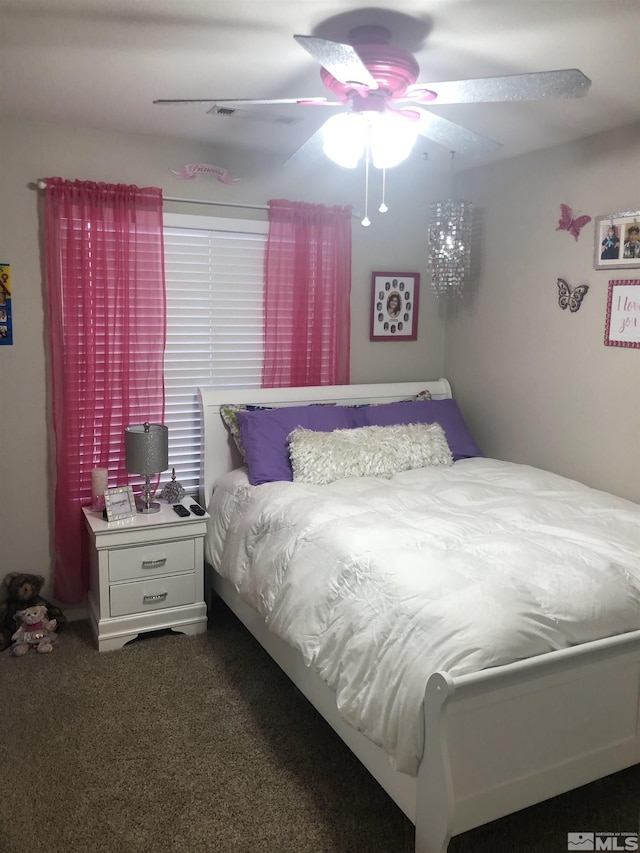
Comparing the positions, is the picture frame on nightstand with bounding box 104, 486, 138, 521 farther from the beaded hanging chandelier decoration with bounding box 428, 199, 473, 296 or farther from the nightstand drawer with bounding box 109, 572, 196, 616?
the beaded hanging chandelier decoration with bounding box 428, 199, 473, 296

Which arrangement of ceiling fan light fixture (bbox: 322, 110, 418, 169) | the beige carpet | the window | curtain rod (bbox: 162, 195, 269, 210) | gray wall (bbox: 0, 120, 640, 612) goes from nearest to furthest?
the beige carpet → ceiling fan light fixture (bbox: 322, 110, 418, 169) → gray wall (bbox: 0, 120, 640, 612) → curtain rod (bbox: 162, 195, 269, 210) → the window

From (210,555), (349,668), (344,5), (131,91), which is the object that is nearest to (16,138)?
(131,91)

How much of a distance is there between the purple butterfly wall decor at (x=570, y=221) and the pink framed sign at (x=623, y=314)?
0.35m

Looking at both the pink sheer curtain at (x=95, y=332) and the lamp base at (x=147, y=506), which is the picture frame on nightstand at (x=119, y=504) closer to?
the lamp base at (x=147, y=506)

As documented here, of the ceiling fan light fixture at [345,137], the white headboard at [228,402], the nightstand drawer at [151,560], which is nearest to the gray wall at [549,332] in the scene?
the white headboard at [228,402]

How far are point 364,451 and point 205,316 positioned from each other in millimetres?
1112

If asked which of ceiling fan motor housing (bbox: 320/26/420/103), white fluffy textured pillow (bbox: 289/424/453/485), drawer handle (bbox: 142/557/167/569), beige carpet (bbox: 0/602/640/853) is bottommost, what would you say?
beige carpet (bbox: 0/602/640/853)

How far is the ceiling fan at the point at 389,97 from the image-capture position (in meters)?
1.93

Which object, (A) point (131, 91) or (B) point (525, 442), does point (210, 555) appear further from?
(A) point (131, 91)

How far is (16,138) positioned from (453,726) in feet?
9.93

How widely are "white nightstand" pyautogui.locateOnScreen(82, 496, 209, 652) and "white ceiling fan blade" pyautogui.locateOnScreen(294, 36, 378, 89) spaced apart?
207cm

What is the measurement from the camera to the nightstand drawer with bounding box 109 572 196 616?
3178 millimetres

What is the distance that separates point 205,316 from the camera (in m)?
3.67

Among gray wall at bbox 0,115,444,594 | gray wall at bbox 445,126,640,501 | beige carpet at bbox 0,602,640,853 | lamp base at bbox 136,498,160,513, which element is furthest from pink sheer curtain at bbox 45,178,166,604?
gray wall at bbox 445,126,640,501
